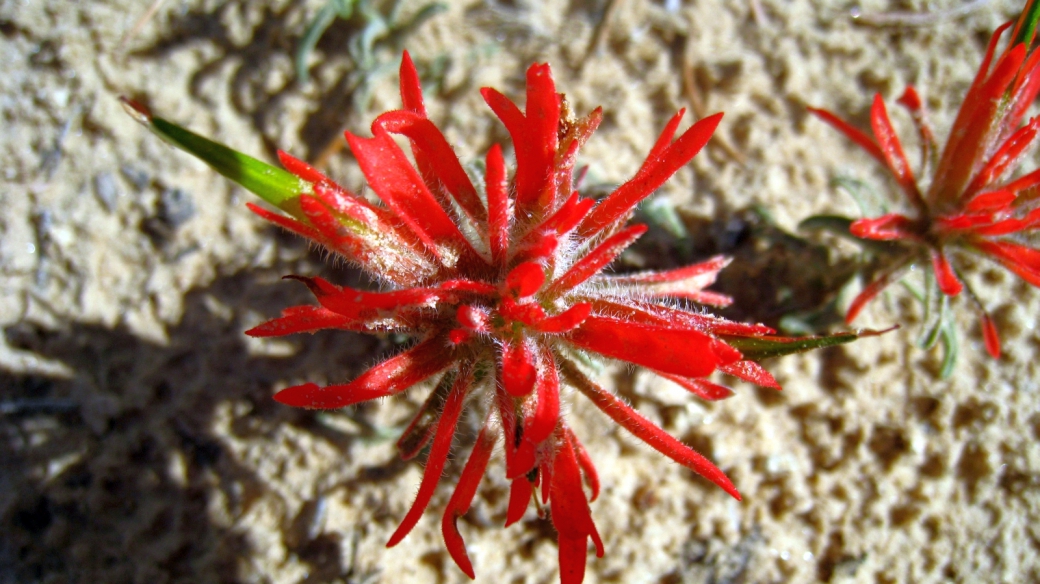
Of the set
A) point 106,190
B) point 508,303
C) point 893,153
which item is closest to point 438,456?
point 508,303

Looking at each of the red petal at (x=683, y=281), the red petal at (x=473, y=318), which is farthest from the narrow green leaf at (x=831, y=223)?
the red petal at (x=473, y=318)

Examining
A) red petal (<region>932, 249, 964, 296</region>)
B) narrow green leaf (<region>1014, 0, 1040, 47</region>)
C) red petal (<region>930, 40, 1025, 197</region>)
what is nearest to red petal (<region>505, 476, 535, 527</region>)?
red petal (<region>932, 249, 964, 296</region>)

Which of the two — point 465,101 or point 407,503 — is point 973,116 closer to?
point 465,101

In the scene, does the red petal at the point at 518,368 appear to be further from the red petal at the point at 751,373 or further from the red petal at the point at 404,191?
the red petal at the point at 751,373

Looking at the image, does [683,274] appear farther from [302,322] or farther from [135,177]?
[135,177]

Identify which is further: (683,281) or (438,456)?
(683,281)
